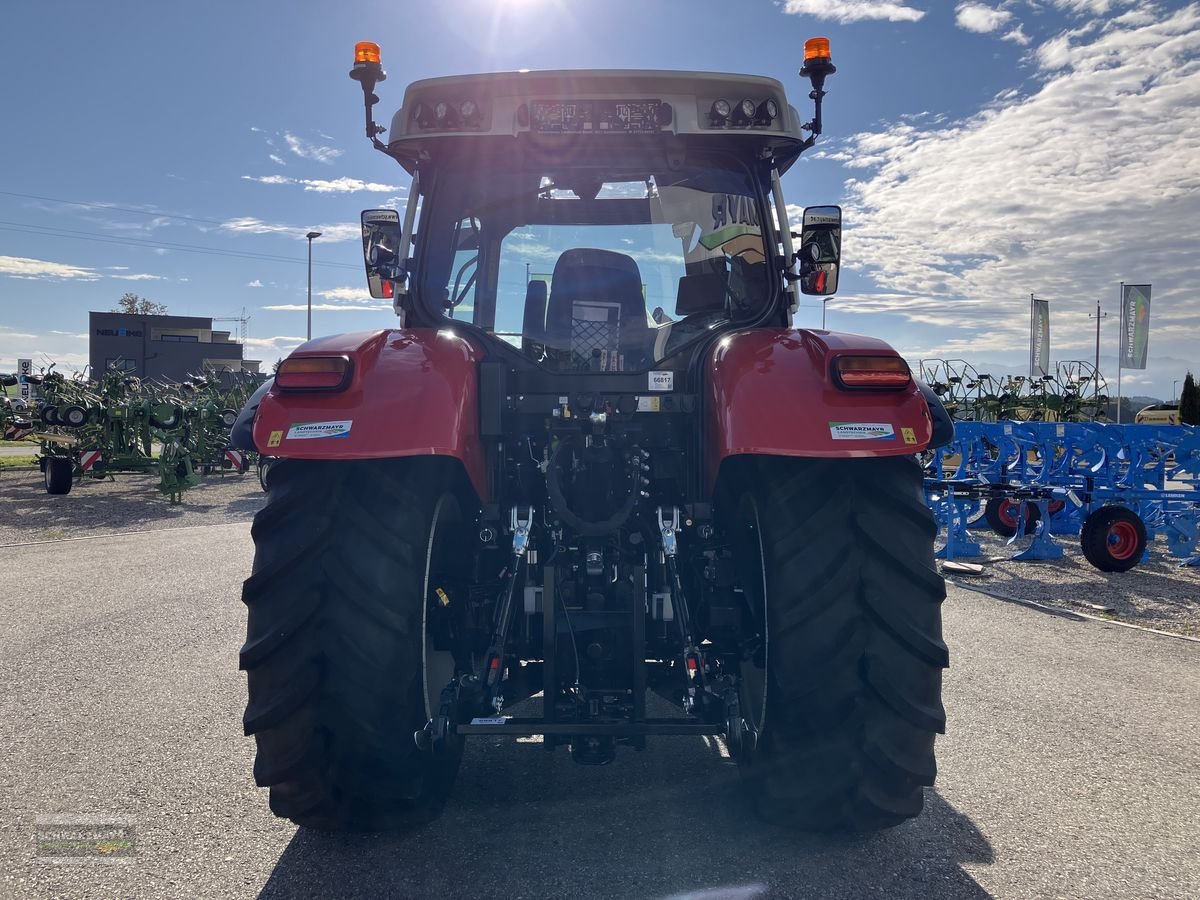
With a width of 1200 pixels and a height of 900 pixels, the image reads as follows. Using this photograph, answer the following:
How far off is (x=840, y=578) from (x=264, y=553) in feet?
5.71

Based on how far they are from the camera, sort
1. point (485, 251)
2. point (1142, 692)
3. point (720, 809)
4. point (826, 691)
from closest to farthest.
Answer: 1. point (826, 691)
2. point (720, 809)
3. point (485, 251)
4. point (1142, 692)

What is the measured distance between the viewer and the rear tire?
1438cm

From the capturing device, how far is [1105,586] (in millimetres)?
8453

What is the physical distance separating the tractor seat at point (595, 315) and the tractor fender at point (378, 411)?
25.3 inches

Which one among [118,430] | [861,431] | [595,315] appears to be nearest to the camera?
[861,431]

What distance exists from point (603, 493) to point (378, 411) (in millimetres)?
801

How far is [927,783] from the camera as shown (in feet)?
8.91

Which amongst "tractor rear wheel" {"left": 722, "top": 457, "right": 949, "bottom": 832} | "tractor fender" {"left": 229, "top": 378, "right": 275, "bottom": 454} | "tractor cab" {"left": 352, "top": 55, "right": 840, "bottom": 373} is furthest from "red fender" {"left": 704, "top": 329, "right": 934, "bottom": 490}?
"tractor fender" {"left": 229, "top": 378, "right": 275, "bottom": 454}

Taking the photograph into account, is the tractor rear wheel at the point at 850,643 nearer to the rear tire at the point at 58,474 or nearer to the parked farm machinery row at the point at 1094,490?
the parked farm machinery row at the point at 1094,490

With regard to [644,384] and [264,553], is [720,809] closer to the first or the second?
[644,384]

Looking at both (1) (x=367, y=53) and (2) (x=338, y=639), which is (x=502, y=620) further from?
(1) (x=367, y=53)

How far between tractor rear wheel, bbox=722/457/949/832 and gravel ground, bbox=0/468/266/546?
10224 mm

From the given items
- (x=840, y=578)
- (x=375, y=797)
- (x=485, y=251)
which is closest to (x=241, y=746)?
(x=375, y=797)

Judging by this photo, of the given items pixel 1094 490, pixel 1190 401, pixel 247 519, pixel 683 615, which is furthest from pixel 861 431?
pixel 1190 401
